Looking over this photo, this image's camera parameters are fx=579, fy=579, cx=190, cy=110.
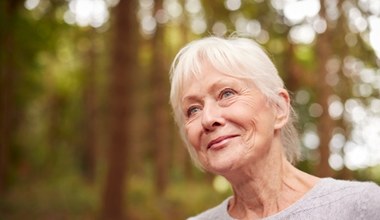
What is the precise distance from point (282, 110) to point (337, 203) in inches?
17.0

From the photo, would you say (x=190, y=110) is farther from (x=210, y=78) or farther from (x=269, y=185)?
(x=269, y=185)

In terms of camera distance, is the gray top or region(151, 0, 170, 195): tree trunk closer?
the gray top

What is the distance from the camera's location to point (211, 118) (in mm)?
2203

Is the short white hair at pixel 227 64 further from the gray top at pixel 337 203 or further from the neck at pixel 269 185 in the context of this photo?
the gray top at pixel 337 203

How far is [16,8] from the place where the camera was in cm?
1375

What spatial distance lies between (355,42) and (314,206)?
7.81 m

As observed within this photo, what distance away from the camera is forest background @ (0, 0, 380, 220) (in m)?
8.98

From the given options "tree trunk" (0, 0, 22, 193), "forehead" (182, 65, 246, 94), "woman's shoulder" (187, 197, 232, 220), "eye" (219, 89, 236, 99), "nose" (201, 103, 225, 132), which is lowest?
"tree trunk" (0, 0, 22, 193)

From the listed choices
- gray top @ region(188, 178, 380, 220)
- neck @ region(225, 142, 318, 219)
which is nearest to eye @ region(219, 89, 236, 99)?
neck @ region(225, 142, 318, 219)

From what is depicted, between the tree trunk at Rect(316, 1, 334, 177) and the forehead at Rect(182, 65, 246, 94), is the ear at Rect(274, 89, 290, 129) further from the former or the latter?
the tree trunk at Rect(316, 1, 334, 177)

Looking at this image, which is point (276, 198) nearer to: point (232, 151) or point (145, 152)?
point (232, 151)

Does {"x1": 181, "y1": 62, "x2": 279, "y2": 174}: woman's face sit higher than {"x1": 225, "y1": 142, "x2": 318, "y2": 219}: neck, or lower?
higher

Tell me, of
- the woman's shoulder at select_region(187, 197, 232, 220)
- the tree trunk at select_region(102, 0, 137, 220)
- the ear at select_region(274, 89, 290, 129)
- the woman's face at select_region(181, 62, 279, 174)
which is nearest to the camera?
the woman's face at select_region(181, 62, 279, 174)

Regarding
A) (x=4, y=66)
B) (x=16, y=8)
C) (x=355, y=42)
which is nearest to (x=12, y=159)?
(x=4, y=66)
